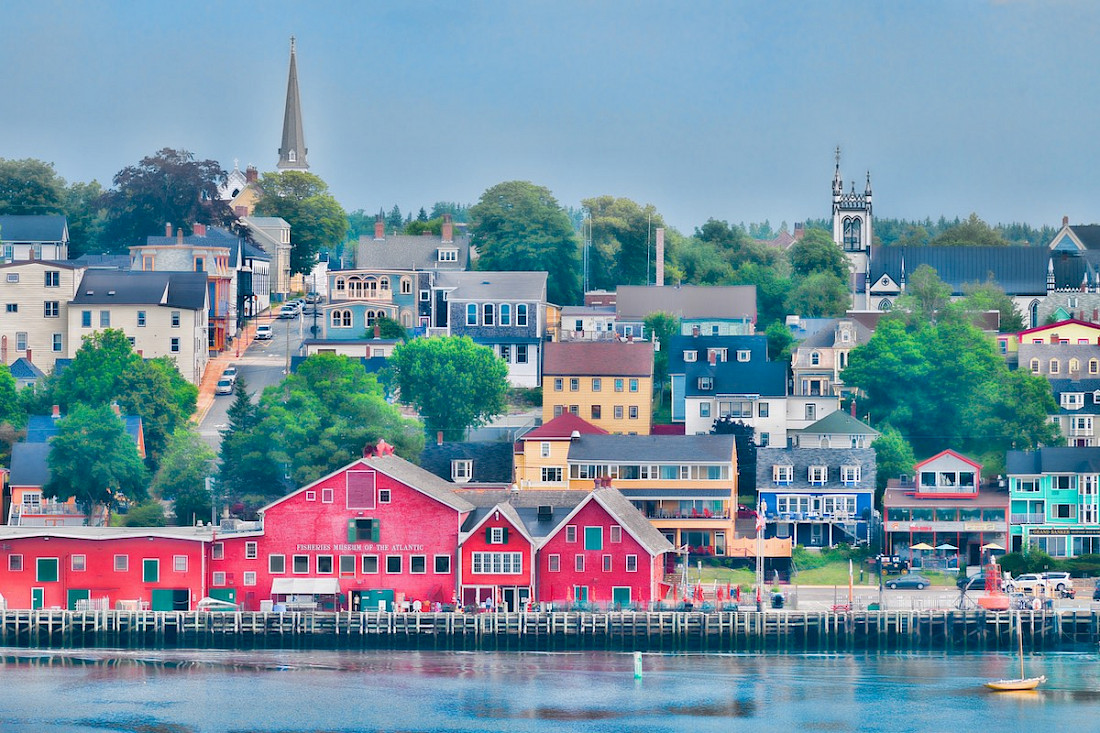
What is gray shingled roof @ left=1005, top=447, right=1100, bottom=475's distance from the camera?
110m

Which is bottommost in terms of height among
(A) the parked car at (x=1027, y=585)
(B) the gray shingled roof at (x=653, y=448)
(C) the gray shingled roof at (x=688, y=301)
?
(A) the parked car at (x=1027, y=585)

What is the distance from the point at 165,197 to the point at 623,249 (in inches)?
1137

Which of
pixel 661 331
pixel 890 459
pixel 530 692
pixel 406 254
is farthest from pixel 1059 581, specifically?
pixel 406 254

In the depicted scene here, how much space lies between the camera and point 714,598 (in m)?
100

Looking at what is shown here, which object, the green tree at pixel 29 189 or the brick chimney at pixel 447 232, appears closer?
the brick chimney at pixel 447 232

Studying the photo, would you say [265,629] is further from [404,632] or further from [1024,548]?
[1024,548]

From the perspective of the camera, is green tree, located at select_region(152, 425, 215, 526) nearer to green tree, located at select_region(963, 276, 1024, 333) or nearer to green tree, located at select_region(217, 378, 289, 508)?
green tree, located at select_region(217, 378, 289, 508)

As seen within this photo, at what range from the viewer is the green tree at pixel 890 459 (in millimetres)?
114562

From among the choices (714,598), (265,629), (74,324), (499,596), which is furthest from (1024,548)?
(74,324)

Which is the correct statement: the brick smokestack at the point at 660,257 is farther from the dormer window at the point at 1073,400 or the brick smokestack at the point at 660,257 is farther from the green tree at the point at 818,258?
the dormer window at the point at 1073,400

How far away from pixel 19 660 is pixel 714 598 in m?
26.7

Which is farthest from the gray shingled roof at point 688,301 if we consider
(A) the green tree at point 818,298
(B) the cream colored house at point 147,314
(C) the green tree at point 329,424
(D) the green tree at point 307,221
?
(D) the green tree at point 307,221

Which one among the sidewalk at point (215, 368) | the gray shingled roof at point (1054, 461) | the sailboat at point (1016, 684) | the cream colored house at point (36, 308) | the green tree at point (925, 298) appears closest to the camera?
the sailboat at point (1016, 684)

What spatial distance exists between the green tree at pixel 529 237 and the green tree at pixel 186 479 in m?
43.2
